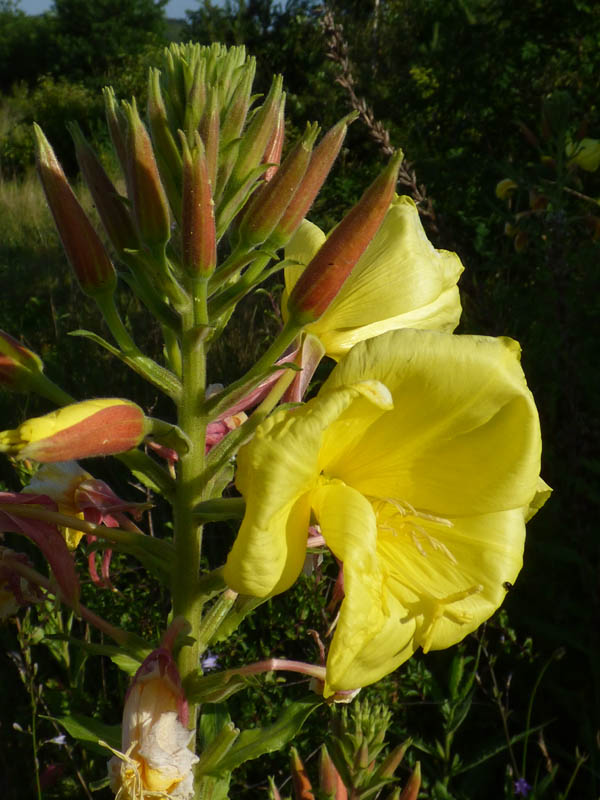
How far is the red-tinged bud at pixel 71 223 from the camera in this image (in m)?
1.22

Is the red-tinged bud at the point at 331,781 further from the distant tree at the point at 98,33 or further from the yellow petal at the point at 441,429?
the distant tree at the point at 98,33

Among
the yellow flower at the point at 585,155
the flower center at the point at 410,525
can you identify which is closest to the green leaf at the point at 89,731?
the flower center at the point at 410,525

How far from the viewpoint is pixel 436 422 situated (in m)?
1.10

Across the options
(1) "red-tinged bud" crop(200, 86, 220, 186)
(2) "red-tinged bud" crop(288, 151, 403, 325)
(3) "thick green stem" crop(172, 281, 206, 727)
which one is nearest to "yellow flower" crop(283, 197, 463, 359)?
(2) "red-tinged bud" crop(288, 151, 403, 325)

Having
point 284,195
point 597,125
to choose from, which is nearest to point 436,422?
point 284,195

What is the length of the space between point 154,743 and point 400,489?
548 mm

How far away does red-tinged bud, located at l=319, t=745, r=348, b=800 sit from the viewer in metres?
1.21

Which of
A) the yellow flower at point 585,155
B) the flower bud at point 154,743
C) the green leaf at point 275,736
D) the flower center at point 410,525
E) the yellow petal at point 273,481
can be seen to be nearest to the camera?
the yellow petal at point 273,481

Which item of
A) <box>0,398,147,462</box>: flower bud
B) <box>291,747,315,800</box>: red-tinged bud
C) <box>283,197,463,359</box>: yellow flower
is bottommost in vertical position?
<box>291,747,315,800</box>: red-tinged bud

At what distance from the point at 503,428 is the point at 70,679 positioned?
1642 millimetres

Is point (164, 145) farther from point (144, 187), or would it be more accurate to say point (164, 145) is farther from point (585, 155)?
point (585, 155)

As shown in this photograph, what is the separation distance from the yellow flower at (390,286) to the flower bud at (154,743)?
658 millimetres

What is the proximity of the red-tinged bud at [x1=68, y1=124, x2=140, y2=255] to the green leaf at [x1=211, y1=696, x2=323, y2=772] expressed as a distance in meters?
0.89

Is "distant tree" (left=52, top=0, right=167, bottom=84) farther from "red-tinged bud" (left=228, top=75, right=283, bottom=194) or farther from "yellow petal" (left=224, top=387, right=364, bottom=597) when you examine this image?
"yellow petal" (left=224, top=387, right=364, bottom=597)
